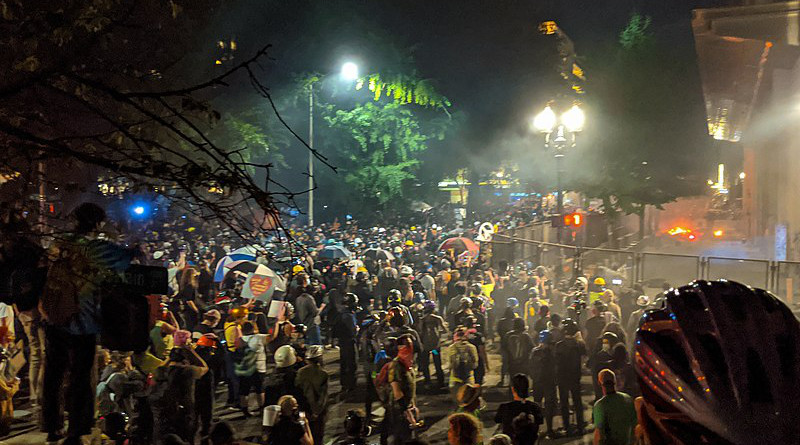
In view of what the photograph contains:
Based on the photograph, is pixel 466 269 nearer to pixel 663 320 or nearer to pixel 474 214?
pixel 663 320

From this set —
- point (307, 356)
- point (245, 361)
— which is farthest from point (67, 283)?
point (245, 361)

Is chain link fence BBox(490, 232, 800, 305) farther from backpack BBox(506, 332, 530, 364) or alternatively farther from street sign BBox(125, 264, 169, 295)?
street sign BBox(125, 264, 169, 295)

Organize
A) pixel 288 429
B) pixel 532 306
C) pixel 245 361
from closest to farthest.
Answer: pixel 288 429, pixel 245 361, pixel 532 306

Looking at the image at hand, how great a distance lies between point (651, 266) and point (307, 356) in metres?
12.9

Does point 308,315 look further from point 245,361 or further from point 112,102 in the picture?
point 112,102

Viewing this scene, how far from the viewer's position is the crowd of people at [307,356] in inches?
206

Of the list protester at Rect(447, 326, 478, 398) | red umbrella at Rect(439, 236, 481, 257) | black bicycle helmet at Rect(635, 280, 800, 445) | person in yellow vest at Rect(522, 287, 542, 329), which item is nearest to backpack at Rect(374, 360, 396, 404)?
protester at Rect(447, 326, 478, 398)

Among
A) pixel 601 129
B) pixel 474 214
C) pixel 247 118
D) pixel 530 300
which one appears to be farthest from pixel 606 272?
pixel 474 214

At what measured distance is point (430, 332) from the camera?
14.0 metres

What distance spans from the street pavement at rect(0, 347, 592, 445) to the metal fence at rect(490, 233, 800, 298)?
156 inches

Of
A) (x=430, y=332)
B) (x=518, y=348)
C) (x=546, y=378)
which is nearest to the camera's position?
(x=546, y=378)

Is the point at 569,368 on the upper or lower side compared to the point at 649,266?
lower

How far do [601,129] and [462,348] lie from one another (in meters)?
28.8

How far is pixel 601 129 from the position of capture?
3819 centimetres
